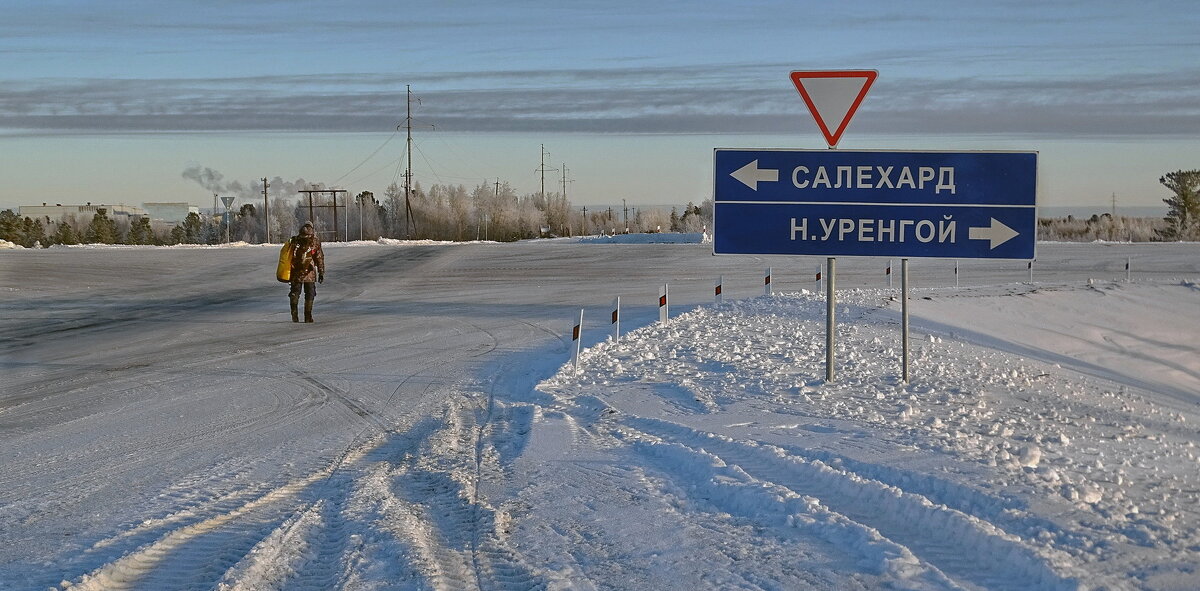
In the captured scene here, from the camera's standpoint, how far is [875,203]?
10734 millimetres

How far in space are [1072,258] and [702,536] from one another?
140 ft

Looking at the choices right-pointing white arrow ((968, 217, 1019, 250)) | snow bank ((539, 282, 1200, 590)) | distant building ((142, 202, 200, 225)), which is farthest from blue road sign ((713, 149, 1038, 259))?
distant building ((142, 202, 200, 225))

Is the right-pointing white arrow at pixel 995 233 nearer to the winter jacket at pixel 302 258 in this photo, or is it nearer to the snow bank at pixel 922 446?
the snow bank at pixel 922 446

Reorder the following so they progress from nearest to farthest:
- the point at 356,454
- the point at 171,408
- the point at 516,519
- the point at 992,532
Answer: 1. the point at 992,532
2. the point at 516,519
3. the point at 356,454
4. the point at 171,408

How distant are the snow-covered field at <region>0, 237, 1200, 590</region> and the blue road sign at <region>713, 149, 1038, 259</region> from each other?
1.49 m

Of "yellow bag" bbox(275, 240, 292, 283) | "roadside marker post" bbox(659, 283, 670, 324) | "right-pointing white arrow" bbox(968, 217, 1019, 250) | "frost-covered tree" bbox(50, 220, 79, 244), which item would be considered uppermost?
"right-pointing white arrow" bbox(968, 217, 1019, 250)

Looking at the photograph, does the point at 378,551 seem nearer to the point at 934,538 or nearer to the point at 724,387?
the point at 934,538

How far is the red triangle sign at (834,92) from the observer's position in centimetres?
1030

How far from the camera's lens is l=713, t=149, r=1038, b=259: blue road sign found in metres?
10.5

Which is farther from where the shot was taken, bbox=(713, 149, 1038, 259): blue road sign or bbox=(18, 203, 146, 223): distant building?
bbox=(18, 203, 146, 223): distant building

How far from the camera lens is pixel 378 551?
5816 mm

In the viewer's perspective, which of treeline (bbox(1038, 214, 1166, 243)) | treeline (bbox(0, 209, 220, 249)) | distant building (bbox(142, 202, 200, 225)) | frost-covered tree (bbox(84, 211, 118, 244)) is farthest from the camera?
distant building (bbox(142, 202, 200, 225))

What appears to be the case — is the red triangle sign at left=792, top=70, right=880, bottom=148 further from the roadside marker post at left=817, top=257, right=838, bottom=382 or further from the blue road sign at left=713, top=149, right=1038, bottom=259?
the roadside marker post at left=817, top=257, right=838, bottom=382

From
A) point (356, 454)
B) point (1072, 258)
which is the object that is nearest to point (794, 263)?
→ point (1072, 258)
